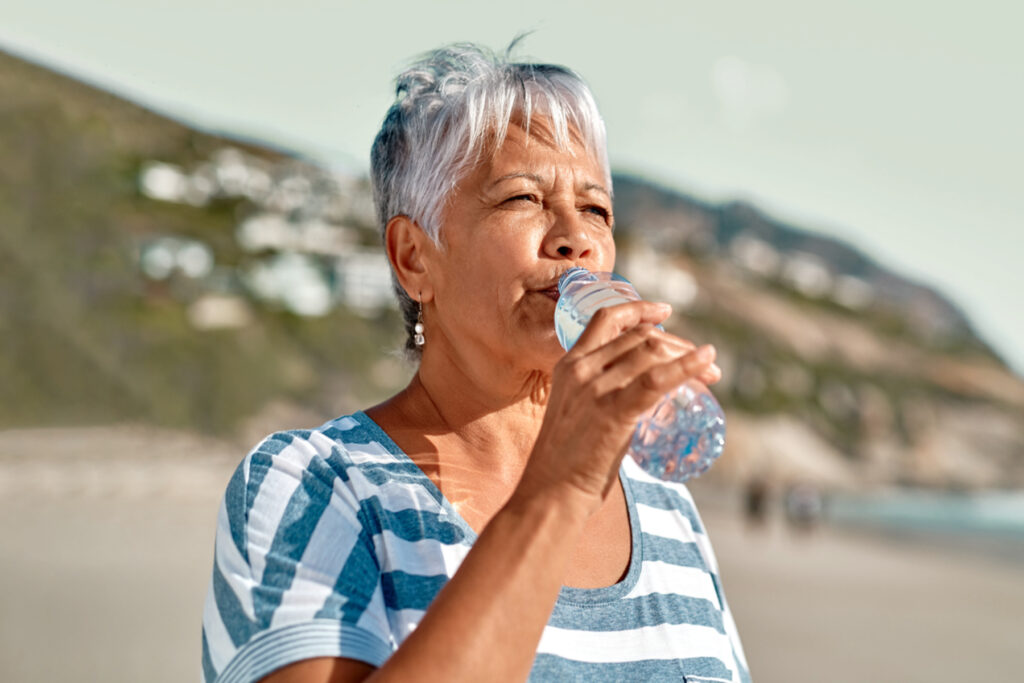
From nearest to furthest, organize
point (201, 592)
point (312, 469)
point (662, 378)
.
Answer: point (662, 378) → point (312, 469) → point (201, 592)

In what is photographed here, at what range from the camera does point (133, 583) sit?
15.1 meters

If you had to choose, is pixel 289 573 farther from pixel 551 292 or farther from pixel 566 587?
pixel 551 292

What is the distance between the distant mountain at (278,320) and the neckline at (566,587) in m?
23.5

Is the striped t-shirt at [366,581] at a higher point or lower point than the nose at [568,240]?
lower

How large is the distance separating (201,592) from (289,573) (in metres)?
13.8

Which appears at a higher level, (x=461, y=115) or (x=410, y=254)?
(x=461, y=115)

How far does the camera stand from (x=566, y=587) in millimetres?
1604

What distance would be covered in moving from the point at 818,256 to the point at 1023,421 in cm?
6013

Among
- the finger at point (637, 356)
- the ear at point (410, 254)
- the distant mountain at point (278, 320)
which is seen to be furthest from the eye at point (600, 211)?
the distant mountain at point (278, 320)

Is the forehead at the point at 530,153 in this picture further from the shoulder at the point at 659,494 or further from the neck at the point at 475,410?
the shoulder at the point at 659,494

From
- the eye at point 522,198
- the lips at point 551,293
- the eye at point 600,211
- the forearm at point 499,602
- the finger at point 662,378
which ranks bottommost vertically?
the forearm at point 499,602

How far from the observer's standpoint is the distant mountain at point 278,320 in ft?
162

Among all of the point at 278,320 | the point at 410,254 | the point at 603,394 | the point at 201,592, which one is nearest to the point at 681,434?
the point at 603,394

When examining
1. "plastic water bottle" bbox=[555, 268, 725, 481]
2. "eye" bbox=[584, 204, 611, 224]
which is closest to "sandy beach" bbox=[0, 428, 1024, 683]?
"eye" bbox=[584, 204, 611, 224]
